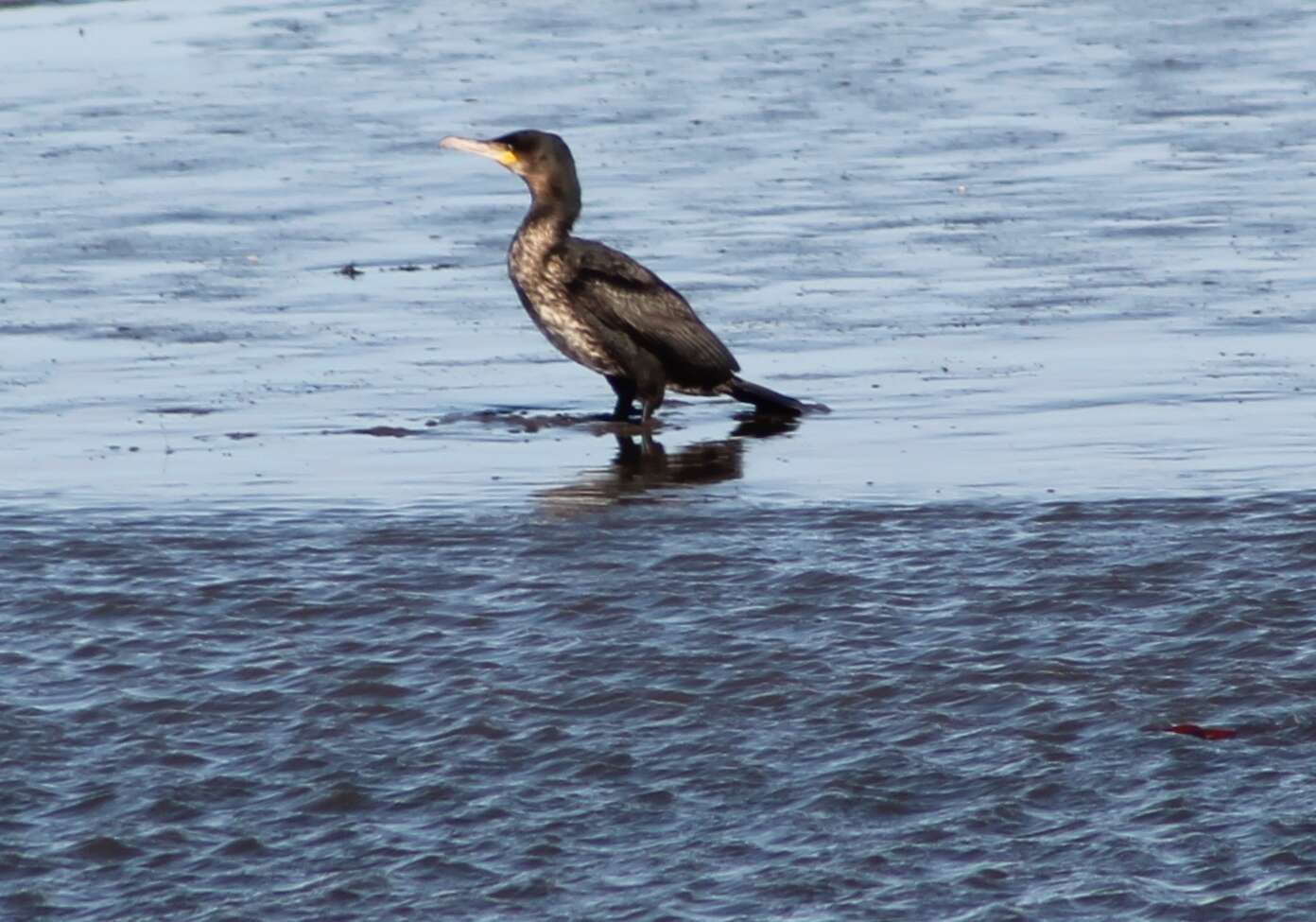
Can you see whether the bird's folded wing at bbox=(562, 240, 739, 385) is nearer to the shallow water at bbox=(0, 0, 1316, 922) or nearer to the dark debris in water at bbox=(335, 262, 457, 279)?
the shallow water at bbox=(0, 0, 1316, 922)

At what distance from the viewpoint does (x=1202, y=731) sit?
233 inches

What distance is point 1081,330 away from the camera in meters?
11.0

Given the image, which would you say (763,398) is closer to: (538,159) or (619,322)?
(619,322)

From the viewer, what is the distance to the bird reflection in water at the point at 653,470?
8.47m

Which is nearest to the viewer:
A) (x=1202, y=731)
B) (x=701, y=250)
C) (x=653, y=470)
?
(x=1202, y=731)

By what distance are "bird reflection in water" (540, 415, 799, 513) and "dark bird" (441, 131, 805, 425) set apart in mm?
243

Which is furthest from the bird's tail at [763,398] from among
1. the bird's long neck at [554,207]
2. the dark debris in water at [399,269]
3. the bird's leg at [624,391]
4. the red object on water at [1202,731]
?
the red object on water at [1202,731]

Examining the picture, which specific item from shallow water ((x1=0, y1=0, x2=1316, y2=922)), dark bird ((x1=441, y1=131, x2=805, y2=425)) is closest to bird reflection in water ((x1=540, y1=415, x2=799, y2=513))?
shallow water ((x1=0, y1=0, x2=1316, y2=922))

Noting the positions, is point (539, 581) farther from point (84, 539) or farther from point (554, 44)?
point (554, 44)

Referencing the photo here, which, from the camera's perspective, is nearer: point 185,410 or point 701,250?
point 185,410

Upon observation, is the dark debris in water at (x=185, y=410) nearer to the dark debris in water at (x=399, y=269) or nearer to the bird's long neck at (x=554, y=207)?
the bird's long neck at (x=554, y=207)

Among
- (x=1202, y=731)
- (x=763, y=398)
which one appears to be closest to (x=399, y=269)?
(x=763, y=398)

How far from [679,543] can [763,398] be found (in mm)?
2245

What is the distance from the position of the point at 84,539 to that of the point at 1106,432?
3.47 m
